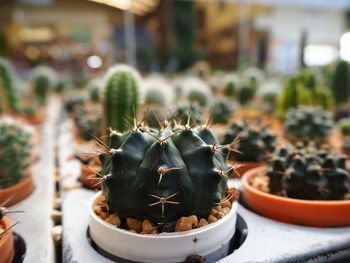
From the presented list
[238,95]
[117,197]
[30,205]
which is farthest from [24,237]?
[238,95]

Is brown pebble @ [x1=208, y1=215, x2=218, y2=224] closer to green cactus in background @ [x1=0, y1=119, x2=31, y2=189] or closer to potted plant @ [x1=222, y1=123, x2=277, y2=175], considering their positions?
potted plant @ [x1=222, y1=123, x2=277, y2=175]

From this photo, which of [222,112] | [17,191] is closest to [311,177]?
[17,191]

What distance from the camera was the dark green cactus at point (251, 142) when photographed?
1.83m

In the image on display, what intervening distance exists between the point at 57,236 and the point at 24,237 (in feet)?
0.35

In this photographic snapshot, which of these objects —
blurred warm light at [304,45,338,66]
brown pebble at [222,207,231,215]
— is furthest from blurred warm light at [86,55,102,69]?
brown pebble at [222,207,231,215]

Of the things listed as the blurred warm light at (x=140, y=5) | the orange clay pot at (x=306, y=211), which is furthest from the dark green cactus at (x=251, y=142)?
the blurred warm light at (x=140, y=5)

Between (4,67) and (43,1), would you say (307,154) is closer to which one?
(4,67)

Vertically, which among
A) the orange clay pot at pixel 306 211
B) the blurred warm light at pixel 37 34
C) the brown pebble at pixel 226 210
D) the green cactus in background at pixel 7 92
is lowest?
the orange clay pot at pixel 306 211

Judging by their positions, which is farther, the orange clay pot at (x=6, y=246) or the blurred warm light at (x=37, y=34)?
the blurred warm light at (x=37, y=34)

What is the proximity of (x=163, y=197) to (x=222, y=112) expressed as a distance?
2.06 metres

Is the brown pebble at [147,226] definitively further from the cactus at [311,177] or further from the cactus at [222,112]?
the cactus at [222,112]

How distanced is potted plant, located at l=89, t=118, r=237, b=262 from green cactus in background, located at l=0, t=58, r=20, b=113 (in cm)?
255

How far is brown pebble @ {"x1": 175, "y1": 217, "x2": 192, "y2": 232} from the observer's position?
0.98 metres

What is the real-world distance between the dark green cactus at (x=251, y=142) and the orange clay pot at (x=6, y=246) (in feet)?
3.71
